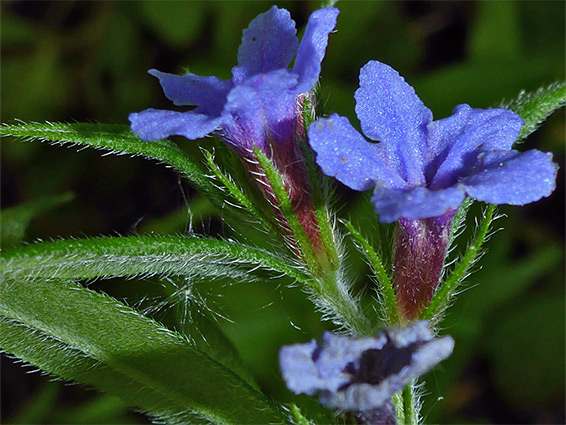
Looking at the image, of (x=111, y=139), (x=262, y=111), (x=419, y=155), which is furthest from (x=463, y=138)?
(x=111, y=139)

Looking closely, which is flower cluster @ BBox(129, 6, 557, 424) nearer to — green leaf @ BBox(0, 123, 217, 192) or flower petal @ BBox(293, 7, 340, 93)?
flower petal @ BBox(293, 7, 340, 93)

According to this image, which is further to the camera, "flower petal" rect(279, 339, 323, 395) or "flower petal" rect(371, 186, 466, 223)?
"flower petal" rect(371, 186, 466, 223)

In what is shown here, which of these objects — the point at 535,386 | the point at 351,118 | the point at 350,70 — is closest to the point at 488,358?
→ the point at 535,386

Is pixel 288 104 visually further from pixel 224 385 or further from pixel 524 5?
pixel 524 5

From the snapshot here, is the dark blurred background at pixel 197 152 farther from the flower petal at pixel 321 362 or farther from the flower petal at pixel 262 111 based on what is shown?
the flower petal at pixel 321 362

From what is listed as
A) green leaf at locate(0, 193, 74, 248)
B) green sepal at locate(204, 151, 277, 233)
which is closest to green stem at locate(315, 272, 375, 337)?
green sepal at locate(204, 151, 277, 233)

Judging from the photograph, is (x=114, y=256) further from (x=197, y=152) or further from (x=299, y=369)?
(x=197, y=152)

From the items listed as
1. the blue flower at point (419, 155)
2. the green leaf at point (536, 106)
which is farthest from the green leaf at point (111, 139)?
the green leaf at point (536, 106)
